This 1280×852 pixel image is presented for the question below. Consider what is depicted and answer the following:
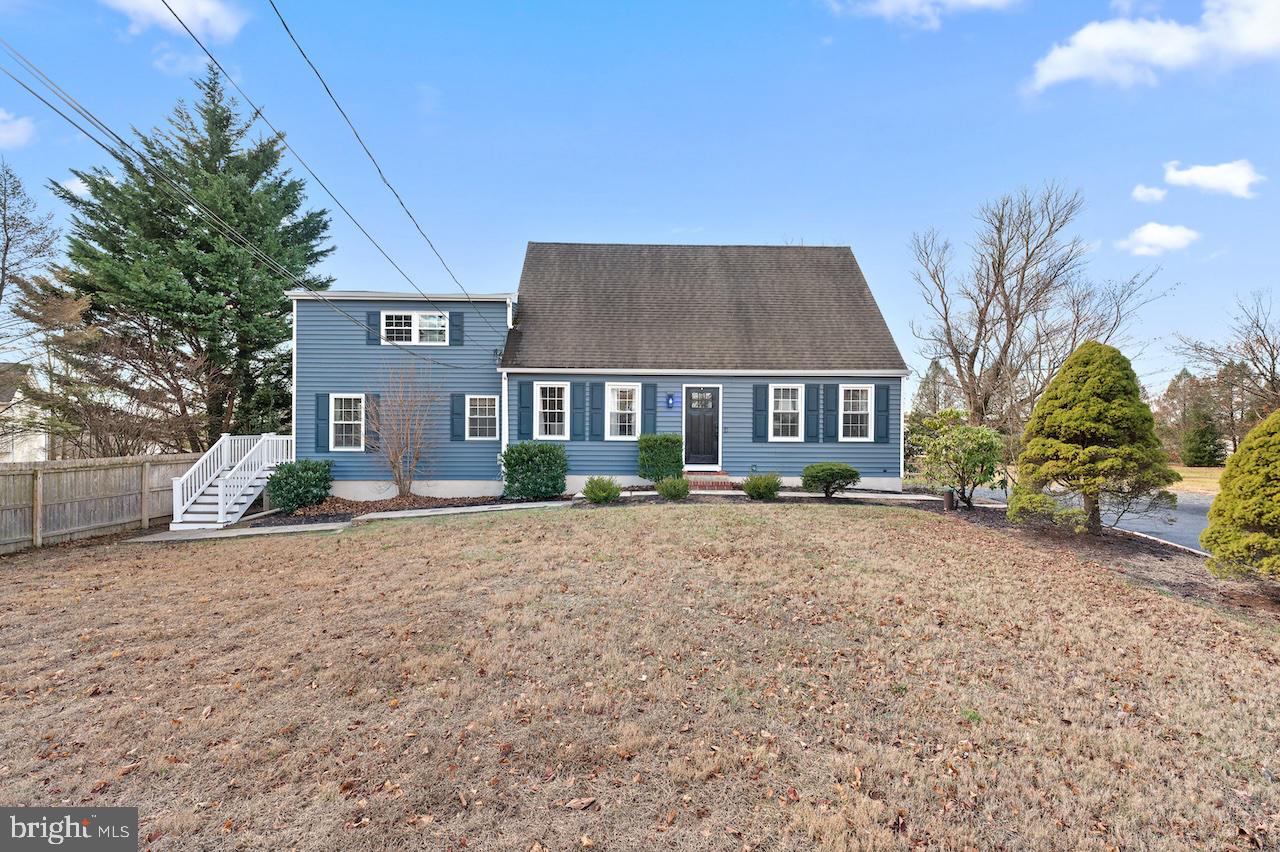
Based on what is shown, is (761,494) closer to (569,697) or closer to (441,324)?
(569,697)

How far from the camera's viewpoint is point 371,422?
44.4 feet

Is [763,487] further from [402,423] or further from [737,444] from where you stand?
[402,423]

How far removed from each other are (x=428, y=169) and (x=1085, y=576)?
557 inches

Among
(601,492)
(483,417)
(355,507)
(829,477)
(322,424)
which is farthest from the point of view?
(483,417)

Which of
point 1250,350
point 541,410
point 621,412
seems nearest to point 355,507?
point 541,410

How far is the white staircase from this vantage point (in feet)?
38.2

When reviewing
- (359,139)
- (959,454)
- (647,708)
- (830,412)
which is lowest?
(647,708)

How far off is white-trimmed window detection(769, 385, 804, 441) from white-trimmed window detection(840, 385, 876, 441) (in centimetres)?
115

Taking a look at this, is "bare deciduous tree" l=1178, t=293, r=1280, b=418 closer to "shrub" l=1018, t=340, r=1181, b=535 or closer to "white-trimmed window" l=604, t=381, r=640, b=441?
"shrub" l=1018, t=340, r=1181, b=535

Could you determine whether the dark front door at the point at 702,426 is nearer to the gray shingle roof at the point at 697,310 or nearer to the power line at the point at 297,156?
the gray shingle roof at the point at 697,310

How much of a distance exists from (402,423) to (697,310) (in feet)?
28.4

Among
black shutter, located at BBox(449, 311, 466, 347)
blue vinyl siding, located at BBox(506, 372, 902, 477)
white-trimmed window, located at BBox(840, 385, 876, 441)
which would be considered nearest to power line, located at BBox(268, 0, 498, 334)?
black shutter, located at BBox(449, 311, 466, 347)

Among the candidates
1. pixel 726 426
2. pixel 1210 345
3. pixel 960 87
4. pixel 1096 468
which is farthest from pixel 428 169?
pixel 1210 345

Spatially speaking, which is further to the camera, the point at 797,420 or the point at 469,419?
the point at 469,419
